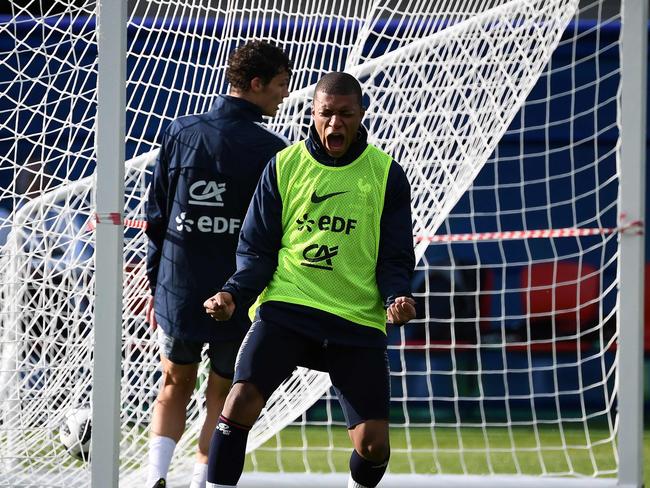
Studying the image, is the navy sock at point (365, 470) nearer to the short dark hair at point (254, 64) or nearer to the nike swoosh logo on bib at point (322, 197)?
the nike swoosh logo on bib at point (322, 197)

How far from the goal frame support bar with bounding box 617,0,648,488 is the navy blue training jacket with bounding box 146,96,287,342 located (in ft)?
4.83

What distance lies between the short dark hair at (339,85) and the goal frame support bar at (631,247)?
58.9 inches

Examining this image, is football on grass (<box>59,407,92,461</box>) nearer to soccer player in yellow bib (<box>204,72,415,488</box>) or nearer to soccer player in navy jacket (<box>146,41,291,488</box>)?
soccer player in navy jacket (<box>146,41,291,488</box>)

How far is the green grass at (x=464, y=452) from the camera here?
614cm

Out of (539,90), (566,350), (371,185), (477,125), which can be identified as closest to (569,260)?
(566,350)

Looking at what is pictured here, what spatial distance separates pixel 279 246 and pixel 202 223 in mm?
537

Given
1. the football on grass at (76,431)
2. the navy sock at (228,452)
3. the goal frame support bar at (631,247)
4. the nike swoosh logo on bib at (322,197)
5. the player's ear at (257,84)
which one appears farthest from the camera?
the goal frame support bar at (631,247)

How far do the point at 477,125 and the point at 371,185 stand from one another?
1530 millimetres

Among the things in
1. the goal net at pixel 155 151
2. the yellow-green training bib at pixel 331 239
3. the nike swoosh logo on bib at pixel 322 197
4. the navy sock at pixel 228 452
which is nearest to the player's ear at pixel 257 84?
Result: the goal net at pixel 155 151

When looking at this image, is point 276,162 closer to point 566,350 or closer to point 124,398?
point 124,398

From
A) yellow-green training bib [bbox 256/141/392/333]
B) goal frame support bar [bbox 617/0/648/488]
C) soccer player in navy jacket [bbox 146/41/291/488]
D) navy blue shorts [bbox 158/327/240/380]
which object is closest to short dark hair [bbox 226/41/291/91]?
soccer player in navy jacket [bbox 146/41/291/488]

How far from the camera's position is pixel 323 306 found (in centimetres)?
366

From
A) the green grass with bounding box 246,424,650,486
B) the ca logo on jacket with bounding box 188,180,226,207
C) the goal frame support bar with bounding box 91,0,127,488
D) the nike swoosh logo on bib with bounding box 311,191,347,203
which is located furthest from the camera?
the green grass with bounding box 246,424,650,486

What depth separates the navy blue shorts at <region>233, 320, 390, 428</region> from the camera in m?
3.65
